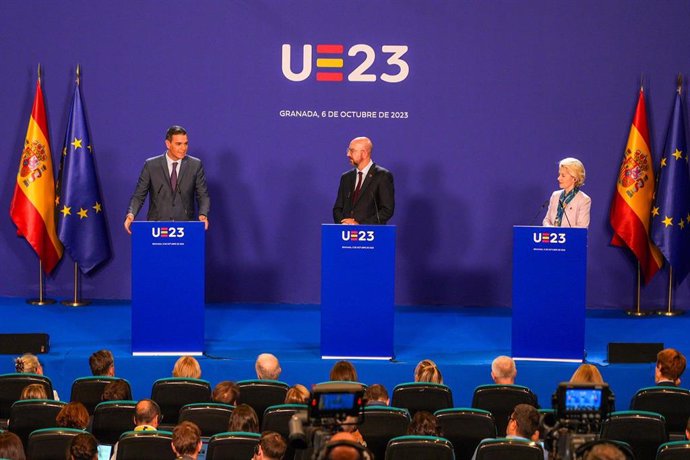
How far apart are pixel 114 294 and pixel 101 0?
3.05 meters

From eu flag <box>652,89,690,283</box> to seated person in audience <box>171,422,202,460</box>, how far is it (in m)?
6.79

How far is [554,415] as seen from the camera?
191 inches

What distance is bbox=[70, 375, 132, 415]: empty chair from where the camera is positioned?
7.45 m

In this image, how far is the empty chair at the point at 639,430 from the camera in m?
6.66

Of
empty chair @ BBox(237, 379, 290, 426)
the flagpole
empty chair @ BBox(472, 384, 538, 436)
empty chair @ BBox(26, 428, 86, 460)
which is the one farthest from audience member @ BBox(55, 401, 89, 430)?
the flagpole

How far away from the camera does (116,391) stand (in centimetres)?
721

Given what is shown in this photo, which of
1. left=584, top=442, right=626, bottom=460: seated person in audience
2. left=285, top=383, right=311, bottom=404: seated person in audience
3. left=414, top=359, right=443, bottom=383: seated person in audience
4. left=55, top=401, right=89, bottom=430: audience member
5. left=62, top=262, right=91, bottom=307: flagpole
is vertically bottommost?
left=55, top=401, right=89, bottom=430: audience member

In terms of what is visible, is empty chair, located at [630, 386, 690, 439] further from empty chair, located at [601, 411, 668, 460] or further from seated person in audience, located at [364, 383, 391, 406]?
seated person in audience, located at [364, 383, 391, 406]

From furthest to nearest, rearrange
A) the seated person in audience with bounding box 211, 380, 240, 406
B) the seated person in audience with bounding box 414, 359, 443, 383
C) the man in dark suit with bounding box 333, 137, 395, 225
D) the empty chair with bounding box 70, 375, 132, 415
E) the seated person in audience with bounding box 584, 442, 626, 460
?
the man in dark suit with bounding box 333, 137, 395, 225 → the seated person in audience with bounding box 414, 359, 443, 383 → the empty chair with bounding box 70, 375, 132, 415 → the seated person in audience with bounding box 211, 380, 240, 406 → the seated person in audience with bounding box 584, 442, 626, 460

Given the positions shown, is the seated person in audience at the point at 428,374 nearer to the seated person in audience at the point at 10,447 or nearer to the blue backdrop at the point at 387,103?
the seated person in audience at the point at 10,447

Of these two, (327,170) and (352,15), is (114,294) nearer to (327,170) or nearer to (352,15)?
(327,170)

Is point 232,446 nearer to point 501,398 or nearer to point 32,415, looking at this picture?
point 32,415

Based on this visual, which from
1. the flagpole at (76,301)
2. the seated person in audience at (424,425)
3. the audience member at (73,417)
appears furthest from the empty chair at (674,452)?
the flagpole at (76,301)

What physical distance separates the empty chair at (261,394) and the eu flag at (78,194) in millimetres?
4726
